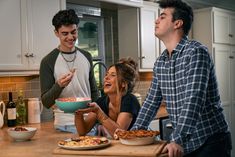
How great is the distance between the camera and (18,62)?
323cm

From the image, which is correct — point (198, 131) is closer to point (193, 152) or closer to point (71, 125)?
point (193, 152)

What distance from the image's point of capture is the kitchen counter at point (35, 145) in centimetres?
209

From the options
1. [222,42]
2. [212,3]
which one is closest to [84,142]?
[222,42]

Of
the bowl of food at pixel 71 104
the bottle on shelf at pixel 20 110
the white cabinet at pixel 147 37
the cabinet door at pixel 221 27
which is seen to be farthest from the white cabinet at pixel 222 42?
the bowl of food at pixel 71 104

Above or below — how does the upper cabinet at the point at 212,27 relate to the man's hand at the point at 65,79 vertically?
above

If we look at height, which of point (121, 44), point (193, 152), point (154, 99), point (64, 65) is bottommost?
point (193, 152)

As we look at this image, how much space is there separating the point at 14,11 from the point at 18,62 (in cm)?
43

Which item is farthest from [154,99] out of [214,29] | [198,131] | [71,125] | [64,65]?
[214,29]

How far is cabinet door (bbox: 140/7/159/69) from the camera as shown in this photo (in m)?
4.59

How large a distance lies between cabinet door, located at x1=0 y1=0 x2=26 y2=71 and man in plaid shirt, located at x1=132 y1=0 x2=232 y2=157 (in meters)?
1.38

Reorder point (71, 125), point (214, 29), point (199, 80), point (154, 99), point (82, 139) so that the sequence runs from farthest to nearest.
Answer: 1. point (214, 29)
2. point (71, 125)
3. point (154, 99)
4. point (82, 139)
5. point (199, 80)

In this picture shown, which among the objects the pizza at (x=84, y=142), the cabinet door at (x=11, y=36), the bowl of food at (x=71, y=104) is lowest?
the pizza at (x=84, y=142)

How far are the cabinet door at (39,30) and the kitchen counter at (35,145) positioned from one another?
72 cm

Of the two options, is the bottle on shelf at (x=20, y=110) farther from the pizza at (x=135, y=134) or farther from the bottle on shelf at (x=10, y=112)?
the pizza at (x=135, y=134)
